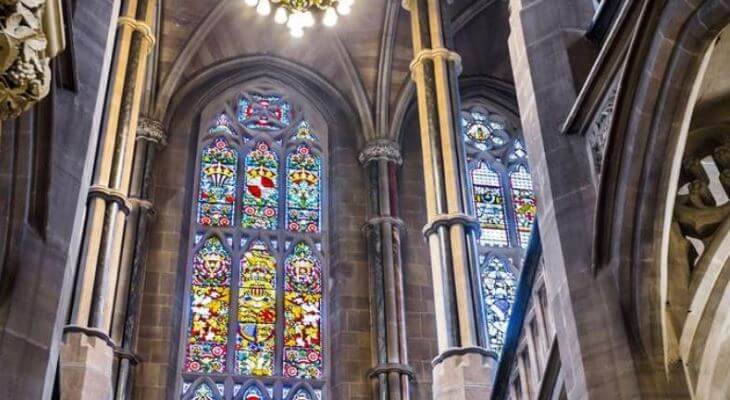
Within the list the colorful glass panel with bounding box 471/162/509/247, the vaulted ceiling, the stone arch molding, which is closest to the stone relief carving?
the stone arch molding

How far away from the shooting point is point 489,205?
16562 mm

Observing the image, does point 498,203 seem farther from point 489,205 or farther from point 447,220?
point 447,220

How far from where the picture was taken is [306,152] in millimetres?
16672

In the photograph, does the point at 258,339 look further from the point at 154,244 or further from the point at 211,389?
the point at 154,244

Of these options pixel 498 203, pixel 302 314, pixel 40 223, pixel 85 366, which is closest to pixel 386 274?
pixel 302 314

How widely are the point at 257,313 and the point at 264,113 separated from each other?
371cm

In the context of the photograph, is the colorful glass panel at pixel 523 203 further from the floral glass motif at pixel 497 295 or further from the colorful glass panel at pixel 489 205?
the floral glass motif at pixel 497 295

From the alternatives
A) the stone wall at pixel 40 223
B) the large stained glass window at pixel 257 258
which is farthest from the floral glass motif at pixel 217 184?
the stone wall at pixel 40 223

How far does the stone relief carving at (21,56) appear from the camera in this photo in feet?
14.5

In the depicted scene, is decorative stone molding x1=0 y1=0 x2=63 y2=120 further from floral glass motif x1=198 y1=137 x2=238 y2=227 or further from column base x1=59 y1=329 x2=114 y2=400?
floral glass motif x1=198 y1=137 x2=238 y2=227

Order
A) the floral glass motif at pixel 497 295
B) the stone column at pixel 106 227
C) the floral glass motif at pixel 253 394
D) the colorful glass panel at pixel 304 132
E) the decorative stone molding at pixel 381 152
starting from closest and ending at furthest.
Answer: the stone column at pixel 106 227
the floral glass motif at pixel 253 394
the floral glass motif at pixel 497 295
the decorative stone molding at pixel 381 152
the colorful glass panel at pixel 304 132

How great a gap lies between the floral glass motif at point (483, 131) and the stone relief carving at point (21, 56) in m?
13.0

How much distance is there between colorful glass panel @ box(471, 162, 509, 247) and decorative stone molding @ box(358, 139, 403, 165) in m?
1.44

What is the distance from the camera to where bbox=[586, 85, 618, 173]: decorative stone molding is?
24.0ft
